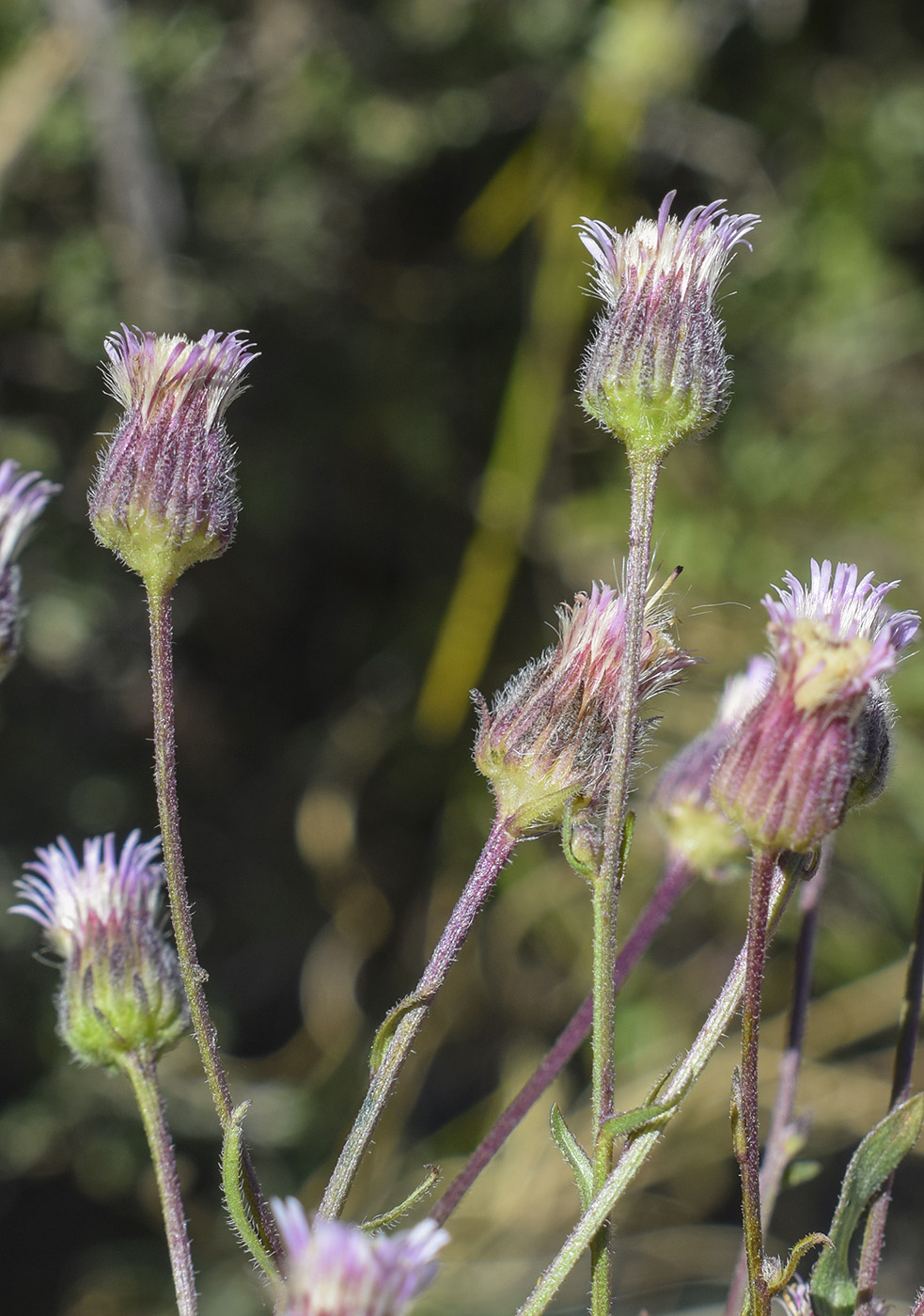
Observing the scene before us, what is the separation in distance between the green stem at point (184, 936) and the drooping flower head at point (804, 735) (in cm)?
34

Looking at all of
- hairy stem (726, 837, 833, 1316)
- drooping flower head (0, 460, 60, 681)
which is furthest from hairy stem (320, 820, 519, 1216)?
drooping flower head (0, 460, 60, 681)

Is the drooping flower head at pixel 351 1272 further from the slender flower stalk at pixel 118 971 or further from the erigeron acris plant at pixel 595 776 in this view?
the slender flower stalk at pixel 118 971

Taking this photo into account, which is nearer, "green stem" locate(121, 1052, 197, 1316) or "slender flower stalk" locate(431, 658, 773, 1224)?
"green stem" locate(121, 1052, 197, 1316)

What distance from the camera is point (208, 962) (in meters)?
2.56

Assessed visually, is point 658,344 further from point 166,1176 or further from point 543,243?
point 543,243

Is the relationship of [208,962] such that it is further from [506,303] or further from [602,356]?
[602,356]

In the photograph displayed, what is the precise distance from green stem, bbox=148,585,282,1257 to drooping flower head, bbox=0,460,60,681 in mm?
181

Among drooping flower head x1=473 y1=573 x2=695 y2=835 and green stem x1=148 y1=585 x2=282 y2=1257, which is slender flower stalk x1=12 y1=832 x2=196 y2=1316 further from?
drooping flower head x1=473 y1=573 x2=695 y2=835

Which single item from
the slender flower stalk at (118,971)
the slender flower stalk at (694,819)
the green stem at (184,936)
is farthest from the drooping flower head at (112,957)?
the slender flower stalk at (694,819)

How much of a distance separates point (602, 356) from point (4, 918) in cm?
174

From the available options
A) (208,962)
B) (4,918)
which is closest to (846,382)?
(208,962)

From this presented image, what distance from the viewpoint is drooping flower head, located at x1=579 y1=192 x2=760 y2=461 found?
2.63 ft

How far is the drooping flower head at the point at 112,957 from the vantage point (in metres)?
0.88

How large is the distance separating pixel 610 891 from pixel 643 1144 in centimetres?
15
